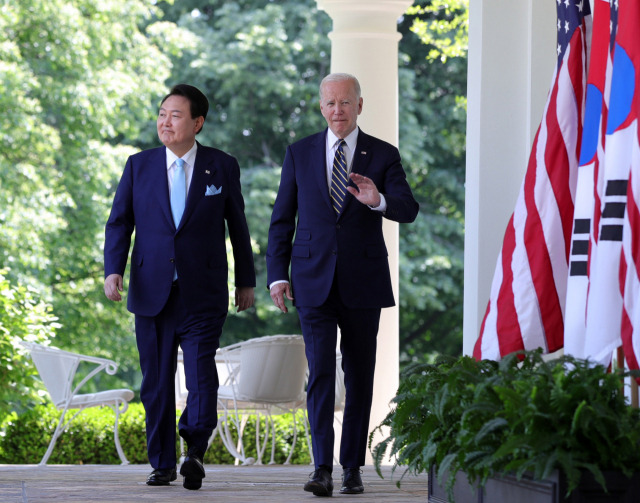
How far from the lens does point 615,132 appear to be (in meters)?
4.58

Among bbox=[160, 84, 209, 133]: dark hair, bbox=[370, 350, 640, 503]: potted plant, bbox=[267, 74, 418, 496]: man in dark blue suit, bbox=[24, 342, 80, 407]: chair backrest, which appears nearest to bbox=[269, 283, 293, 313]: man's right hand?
bbox=[267, 74, 418, 496]: man in dark blue suit

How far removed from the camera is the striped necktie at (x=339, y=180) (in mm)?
6133

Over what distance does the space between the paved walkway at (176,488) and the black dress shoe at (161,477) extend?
0.05 m

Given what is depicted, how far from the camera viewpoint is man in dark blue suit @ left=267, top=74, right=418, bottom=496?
6043mm

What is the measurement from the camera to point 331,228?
20.0 feet

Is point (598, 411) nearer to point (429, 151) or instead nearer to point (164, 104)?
point (164, 104)

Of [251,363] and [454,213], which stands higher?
[454,213]

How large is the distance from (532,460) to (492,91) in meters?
3.96

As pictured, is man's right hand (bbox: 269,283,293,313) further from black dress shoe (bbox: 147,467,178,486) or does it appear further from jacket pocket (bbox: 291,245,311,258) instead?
black dress shoe (bbox: 147,467,178,486)

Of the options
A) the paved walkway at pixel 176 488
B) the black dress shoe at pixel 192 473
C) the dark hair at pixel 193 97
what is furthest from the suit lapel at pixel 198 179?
the paved walkway at pixel 176 488

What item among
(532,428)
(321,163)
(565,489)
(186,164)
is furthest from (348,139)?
(565,489)

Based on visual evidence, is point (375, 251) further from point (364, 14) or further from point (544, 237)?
point (364, 14)

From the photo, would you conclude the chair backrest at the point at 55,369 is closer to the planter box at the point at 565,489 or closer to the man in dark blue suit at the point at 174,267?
the man in dark blue suit at the point at 174,267

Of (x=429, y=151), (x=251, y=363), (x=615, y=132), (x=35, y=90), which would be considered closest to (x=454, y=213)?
(x=429, y=151)
